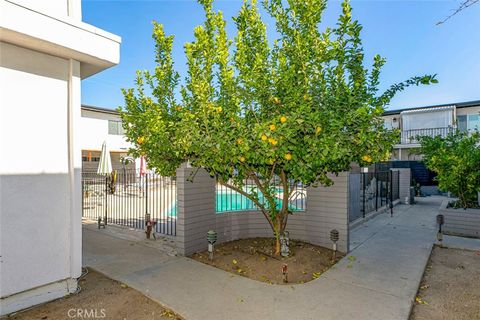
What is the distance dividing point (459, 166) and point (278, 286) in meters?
7.53

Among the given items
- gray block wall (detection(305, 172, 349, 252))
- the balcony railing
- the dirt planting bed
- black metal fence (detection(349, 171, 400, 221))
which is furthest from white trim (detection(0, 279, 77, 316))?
the balcony railing

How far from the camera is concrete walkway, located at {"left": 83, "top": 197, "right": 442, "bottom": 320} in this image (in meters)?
4.04

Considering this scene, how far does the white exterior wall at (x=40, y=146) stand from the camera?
3.92 metres

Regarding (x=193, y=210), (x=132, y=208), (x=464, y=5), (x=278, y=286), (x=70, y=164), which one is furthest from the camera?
(x=132, y=208)

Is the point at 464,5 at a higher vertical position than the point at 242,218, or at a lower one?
higher

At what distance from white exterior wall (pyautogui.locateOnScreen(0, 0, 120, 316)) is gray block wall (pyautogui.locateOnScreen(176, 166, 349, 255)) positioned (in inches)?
92.8

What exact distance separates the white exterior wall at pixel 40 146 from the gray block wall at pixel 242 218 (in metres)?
2.36

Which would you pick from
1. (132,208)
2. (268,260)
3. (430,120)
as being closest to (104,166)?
(132,208)

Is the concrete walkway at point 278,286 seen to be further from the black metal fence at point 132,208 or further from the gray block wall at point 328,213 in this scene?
the black metal fence at point 132,208

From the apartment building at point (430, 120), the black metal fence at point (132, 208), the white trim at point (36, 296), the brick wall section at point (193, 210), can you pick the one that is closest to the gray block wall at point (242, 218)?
the brick wall section at point (193, 210)

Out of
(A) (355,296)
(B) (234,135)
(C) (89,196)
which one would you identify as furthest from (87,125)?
(A) (355,296)

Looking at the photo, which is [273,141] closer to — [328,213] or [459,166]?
[328,213]

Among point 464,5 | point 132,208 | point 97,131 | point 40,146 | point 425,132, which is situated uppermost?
point 97,131

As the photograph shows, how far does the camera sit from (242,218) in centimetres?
778
